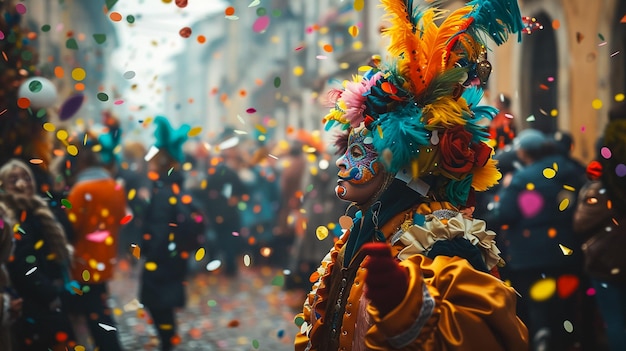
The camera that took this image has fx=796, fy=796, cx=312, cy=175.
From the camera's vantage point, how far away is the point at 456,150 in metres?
3.12

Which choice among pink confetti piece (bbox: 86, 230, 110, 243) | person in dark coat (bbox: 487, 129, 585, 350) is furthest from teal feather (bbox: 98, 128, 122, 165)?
person in dark coat (bbox: 487, 129, 585, 350)

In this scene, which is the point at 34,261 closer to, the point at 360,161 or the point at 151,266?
the point at 151,266

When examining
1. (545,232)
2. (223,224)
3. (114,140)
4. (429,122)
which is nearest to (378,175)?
(429,122)

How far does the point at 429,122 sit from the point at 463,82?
0.77 feet

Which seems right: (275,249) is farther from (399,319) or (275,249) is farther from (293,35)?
(293,35)

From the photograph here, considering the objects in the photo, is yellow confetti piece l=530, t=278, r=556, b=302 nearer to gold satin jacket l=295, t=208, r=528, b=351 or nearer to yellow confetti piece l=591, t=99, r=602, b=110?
gold satin jacket l=295, t=208, r=528, b=351

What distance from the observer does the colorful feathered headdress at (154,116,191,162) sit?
681 cm

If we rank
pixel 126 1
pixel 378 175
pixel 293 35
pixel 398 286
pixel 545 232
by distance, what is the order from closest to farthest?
pixel 398 286, pixel 378 175, pixel 545 232, pixel 126 1, pixel 293 35

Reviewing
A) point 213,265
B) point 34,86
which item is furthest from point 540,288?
point 34,86

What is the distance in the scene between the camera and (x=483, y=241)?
122 inches

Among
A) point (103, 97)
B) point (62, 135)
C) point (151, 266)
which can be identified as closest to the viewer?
point (103, 97)

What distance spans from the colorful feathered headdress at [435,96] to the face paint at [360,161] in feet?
0.20

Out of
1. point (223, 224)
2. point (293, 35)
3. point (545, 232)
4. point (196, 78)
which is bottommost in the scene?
point (196, 78)

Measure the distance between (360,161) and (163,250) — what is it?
3822mm
